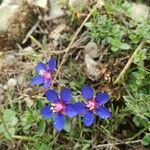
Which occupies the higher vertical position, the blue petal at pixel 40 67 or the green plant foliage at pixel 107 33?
the green plant foliage at pixel 107 33

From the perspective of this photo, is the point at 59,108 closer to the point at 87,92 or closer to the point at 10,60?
the point at 87,92

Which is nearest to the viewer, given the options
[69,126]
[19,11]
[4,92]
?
[69,126]

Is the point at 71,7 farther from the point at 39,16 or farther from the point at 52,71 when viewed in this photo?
the point at 52,71

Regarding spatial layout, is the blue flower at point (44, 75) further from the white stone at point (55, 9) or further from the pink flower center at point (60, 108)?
the white stone at point (55, 9)

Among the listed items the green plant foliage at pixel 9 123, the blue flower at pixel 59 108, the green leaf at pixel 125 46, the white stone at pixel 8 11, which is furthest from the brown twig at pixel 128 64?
the white stone at pixel 8 11

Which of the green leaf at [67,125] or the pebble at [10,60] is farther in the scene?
the pebble at [10,60]

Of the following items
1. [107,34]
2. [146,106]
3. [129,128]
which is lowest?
[129,128]

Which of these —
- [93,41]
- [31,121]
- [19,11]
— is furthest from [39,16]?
[31,121]

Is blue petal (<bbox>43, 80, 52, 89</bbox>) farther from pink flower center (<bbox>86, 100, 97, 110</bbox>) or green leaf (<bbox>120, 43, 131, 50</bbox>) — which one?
green leaf (<bbox>120, 43, 131, 50</bbox>)
